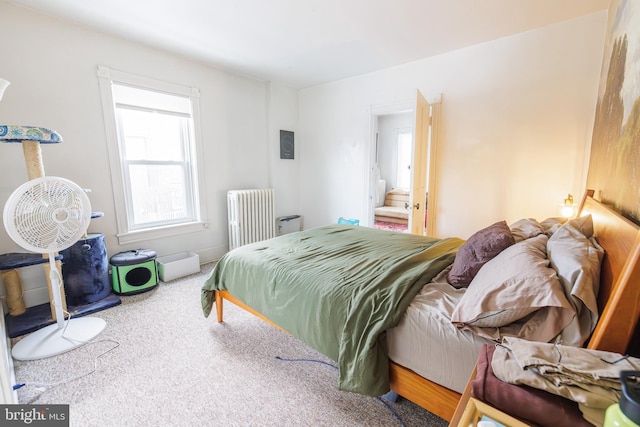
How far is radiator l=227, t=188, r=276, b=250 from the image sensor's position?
3607mm

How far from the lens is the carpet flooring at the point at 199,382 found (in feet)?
4.57

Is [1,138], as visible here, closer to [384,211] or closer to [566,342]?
[566,342]

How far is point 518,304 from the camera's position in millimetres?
966

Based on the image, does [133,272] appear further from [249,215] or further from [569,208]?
[569,208]

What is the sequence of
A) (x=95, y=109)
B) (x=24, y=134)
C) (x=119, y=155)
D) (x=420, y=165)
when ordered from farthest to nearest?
(x=420, y=165)
(x=119, y=155)
(x=95, y=109)
(x=24, y=134)

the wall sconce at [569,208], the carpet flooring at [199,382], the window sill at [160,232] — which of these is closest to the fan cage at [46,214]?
the carpet flooring at [199,382]

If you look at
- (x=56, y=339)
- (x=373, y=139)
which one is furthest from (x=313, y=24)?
(x=56, y=339)

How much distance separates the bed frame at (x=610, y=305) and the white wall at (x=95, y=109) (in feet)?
10.0

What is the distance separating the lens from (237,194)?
358cm

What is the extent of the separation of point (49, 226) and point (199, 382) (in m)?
1.40

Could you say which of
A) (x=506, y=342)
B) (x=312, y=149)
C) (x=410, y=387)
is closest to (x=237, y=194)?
(x=312, y=149)

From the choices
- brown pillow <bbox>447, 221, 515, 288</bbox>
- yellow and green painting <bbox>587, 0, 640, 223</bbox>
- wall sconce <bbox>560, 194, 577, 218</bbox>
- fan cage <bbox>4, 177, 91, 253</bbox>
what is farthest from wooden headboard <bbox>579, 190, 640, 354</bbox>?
fan cage <bbox>4, 177, 91, 253</bbox>

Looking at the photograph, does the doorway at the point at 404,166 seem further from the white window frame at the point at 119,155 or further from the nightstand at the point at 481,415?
the nightstand at the point at 481,415

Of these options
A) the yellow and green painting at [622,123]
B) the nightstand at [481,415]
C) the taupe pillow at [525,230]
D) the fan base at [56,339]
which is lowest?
the fan base at [56,339]
